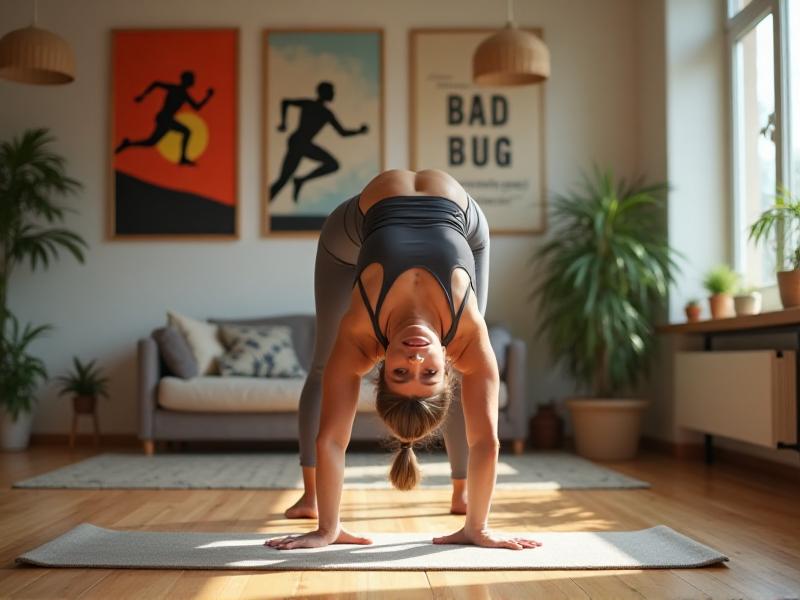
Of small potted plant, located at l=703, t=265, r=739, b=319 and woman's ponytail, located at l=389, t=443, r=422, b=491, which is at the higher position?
small potted plant, located at l=703, t=265, r=739, b=319

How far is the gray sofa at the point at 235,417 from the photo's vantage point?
209 inches

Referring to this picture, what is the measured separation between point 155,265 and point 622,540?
14.5 feet

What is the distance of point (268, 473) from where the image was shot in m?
4.47

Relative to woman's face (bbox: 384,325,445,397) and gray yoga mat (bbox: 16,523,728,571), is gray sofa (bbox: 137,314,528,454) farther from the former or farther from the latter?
woman's face (bbox: 384,325,445,397)

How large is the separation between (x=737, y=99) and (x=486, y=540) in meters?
3.88

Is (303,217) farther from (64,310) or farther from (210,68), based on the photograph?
(64,310)

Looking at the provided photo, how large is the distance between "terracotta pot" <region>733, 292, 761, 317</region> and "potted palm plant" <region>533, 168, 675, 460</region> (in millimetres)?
665

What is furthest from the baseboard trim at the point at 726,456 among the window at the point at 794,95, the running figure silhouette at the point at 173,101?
the running figure silhouette at the point at 173,101

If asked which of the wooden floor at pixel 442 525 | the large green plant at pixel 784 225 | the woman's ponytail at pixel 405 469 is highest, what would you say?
the large green plant at pixel 784 225

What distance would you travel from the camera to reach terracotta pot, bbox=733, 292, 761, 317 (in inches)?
179

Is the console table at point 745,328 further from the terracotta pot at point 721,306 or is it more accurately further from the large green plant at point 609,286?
the large green plant at point 609,286

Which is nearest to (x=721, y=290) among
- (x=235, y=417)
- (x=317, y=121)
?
(x=235, y=417)

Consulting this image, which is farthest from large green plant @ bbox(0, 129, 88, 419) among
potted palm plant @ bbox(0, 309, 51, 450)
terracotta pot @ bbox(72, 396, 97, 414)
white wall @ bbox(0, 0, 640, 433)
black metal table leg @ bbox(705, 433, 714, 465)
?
black metal table leg @ bbox(705, 433, 714, 465)

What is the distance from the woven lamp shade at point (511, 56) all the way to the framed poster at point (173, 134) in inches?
87.2
